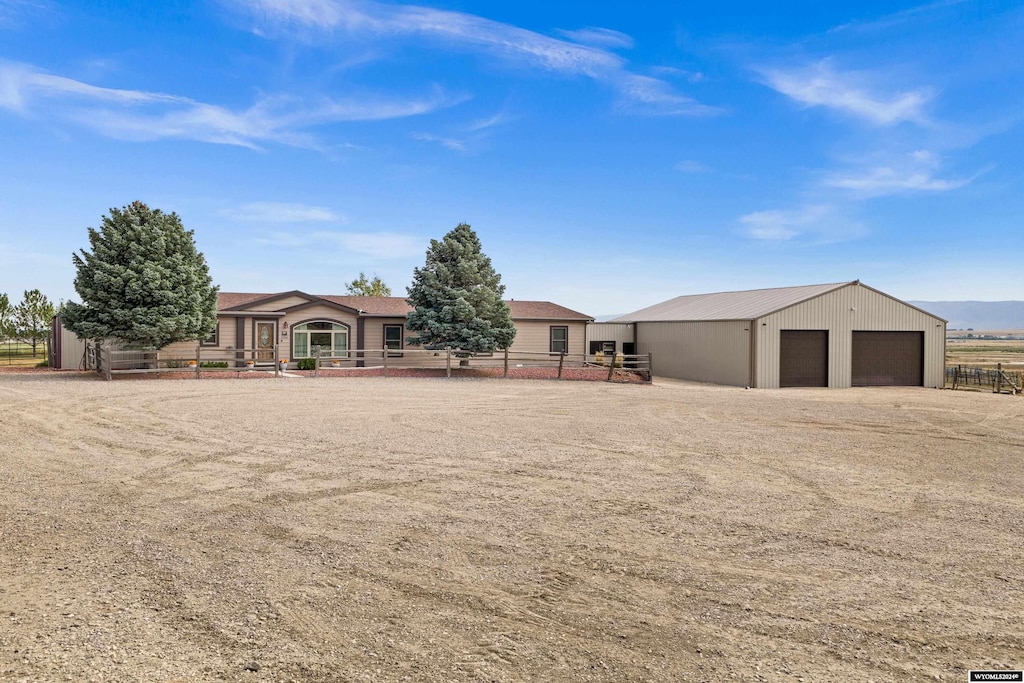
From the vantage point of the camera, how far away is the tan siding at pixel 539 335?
32.2 m

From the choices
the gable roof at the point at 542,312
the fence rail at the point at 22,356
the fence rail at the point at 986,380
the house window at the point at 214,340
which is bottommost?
the fence rail at the point at 986,380

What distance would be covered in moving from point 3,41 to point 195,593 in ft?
66.9

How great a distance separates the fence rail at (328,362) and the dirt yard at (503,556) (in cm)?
1367

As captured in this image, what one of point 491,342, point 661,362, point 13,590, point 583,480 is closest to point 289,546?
point 13,590

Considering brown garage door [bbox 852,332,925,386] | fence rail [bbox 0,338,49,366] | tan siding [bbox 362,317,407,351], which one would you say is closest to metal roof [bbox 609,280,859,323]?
brown garage door [bbox 852,332,925,386]

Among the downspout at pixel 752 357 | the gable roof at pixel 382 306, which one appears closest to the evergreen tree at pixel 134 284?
the gable roof at pixel 382 306

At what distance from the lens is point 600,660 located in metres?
3.70

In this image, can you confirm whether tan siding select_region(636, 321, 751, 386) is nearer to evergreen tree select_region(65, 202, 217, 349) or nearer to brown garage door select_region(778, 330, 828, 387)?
brown garage door select_region(778, 330, 828, 387)

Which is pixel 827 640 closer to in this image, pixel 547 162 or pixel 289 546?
pixel 289 546

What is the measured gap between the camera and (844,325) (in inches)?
1023

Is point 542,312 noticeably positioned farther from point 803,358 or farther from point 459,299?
point 803,358

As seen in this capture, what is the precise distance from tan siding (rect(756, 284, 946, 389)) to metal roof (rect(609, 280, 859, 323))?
0.44 m

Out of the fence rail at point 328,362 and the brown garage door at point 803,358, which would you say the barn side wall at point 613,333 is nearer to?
the fence rail at point 328,362

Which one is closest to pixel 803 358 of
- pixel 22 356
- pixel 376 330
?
pixel 376 330
